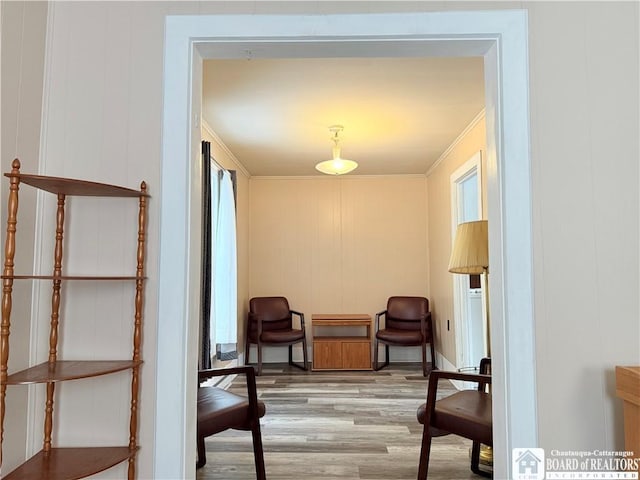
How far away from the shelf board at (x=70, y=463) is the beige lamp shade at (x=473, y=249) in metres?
1.92

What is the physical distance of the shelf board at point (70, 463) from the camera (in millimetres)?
1189

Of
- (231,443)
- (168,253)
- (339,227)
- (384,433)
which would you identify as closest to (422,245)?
(339,227)

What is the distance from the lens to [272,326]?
4852 mm

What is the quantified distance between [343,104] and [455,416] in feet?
6.88

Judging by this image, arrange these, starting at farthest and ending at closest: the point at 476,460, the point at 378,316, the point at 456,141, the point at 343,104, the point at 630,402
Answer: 1. the point at 378,316
2. the point at 456,141
3. the point at 343,104
4. the point at 476,460
5. the point at 630,402

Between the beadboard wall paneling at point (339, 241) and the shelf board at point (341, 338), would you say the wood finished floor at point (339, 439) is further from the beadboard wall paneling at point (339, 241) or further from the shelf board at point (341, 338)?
the beadboard wall paneling at point (339, 241)

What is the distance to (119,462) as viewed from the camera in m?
1.25

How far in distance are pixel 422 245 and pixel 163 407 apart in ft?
14.3

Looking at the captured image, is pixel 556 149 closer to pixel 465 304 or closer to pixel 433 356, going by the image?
pixel 465 304

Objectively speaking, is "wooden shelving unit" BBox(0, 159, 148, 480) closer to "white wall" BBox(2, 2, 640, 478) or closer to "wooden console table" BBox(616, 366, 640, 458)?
"white wall" BBox(2, 2, 640, 478)

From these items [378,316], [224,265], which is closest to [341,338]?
[378,316]

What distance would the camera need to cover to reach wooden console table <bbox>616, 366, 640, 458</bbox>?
117cm

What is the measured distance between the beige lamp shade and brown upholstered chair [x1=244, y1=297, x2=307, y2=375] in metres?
2.55

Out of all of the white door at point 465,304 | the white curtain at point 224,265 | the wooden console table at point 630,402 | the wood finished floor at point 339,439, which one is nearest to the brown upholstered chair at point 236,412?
the wood finished floor at point 339,439
